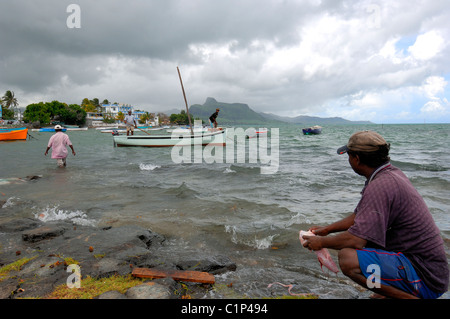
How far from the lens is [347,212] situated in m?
6.79

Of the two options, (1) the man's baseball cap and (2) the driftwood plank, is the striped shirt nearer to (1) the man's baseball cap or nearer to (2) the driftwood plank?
(1) the man's baseball cap

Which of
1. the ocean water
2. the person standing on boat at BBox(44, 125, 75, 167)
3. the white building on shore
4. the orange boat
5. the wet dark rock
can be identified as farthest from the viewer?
the white building on shore

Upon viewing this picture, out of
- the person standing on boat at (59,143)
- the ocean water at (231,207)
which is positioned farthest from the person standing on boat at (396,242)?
the person standing on boat at (59,143)

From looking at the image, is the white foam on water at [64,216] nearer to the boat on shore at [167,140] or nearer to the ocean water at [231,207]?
the ocean water at [231,207]

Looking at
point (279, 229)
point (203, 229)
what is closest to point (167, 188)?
point (203, 229)

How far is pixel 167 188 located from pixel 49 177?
5486 mm

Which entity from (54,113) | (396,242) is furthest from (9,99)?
(396,242)

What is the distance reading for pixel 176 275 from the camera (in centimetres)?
321

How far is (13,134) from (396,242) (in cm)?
4024

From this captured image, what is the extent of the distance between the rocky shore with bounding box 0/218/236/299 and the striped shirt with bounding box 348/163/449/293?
6.49 ft

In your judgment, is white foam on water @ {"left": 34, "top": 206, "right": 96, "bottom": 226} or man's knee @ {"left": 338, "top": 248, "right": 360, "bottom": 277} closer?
man's knee @ {"left": 338, "top": 248, "right": 360, "bottom": 277}

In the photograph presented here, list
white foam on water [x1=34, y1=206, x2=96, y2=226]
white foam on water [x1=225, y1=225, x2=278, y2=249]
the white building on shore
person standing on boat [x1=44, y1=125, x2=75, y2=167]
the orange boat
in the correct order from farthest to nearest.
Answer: the white building on shore
the orange boat
person standing on boat [x1=44, y1=125, x2=75, y2=167]
white foam on water [x1=34, y1=206, x2=96, y2=226]
white foam on water [x1=225, y1=225, x2=278, y2=249]

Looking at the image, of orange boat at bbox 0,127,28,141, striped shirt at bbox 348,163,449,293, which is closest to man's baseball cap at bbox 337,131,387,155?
striped shirt at bbox 348,163,449,293

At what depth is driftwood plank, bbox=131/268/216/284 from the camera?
3.17 m
